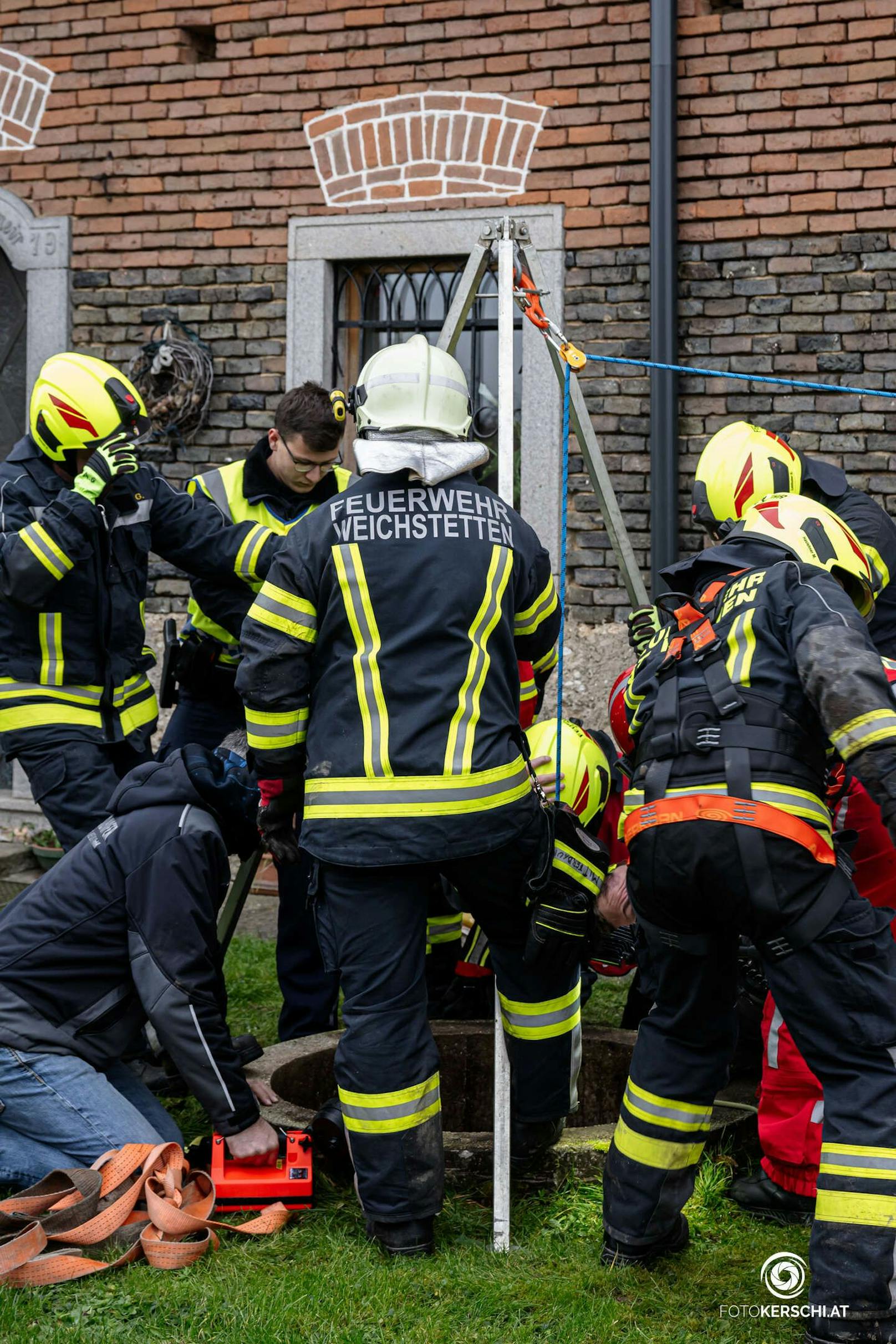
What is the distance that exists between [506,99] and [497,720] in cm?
433

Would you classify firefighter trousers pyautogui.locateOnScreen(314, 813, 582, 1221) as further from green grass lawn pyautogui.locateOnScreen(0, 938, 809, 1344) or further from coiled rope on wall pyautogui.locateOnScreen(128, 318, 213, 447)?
coiled rope on wall pyautogui.locateOnScreen(128, 318, 213, 447)

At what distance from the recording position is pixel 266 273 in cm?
711

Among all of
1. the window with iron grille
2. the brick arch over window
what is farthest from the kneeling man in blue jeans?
the brick arch over window

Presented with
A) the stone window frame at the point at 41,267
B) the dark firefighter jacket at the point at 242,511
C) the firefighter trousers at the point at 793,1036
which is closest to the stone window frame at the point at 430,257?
the stone window frame at the point at 41,267

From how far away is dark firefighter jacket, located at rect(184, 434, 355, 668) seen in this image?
481 cm

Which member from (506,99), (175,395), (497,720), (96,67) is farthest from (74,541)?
(96,67)

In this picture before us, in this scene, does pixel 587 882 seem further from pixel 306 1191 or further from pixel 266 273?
pixel 266 273

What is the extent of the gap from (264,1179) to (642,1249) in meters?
0.92

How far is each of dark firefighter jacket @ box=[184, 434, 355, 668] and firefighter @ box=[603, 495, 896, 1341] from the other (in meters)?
1.95

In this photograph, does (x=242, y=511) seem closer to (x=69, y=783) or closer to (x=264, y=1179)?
(x=69, y=783)

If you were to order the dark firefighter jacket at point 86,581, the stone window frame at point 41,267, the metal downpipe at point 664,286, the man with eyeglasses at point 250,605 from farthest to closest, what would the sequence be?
the stone window frame at point 41,267
the metal downpipe at point 664,286
the man with eyeglasses at point 250,605
the dark firefighter jacket at point 86,581

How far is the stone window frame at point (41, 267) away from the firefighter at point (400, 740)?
179 inches

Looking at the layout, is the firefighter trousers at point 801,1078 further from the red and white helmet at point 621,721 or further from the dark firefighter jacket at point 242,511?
the dark firefighter jacket at point 242,511

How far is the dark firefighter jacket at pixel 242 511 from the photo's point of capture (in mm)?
→ 4812
